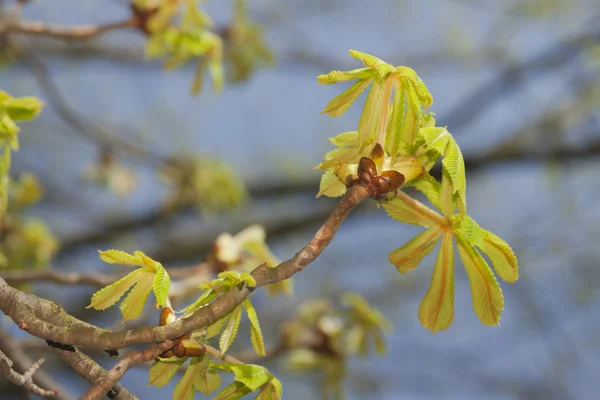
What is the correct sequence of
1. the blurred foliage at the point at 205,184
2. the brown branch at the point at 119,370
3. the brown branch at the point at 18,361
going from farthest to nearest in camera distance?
the blurred foliage at the point at 205,184 → the brown branch at the point at 18,361 → the brown branch at the point at 119,370

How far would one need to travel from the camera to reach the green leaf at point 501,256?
1.40 feet

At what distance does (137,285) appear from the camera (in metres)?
0.43

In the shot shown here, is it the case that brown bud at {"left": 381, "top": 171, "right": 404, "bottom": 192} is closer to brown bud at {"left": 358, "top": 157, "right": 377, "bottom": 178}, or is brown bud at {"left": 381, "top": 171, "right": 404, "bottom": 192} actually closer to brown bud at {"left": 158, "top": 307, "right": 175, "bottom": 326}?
brown bud at {"left": 358, "top": 157, "right": 377, "bottom": 178}

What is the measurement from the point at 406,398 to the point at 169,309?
1.90 m

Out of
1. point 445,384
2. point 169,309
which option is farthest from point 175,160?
point 445,384

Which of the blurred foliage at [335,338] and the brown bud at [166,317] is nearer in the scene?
the brown bud at [166,317]

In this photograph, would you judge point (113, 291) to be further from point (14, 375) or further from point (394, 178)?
point (394, 178)

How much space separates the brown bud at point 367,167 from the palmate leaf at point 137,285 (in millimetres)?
142

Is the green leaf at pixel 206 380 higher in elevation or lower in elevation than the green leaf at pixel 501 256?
lower

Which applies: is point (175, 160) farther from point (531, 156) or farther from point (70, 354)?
point (531, 156)

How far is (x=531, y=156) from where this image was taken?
5.40ft

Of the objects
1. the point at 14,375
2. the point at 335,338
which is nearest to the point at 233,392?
the point at 14,375

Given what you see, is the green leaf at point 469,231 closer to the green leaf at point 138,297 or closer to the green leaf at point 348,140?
the green leaf at point 348,140

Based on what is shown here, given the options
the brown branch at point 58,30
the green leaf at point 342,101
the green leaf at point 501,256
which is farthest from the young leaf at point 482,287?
the brown branch at point 58,30
